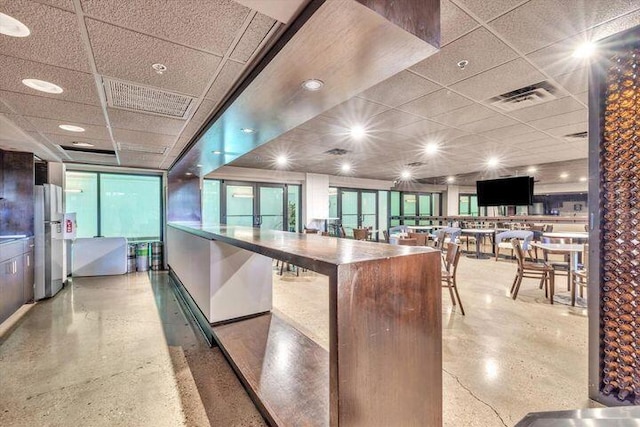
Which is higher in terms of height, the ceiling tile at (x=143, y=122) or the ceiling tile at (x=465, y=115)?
the ceiling tile at (x=465, y=115)

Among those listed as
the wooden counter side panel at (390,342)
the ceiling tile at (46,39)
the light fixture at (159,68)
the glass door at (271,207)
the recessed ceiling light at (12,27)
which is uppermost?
the light fixture at (159,68)

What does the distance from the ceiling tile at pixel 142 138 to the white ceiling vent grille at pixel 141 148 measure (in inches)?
6.1

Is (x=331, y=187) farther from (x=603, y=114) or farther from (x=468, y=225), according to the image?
(x=603, y=114)

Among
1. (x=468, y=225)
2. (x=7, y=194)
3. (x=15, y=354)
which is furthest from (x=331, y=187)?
(x=15, y=354)

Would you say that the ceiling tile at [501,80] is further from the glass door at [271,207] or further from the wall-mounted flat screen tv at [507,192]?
the glass door at [271,207]

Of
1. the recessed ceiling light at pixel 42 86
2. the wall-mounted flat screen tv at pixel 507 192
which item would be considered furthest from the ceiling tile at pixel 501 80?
the wall-mounted flat screen tv at pixel 507 192

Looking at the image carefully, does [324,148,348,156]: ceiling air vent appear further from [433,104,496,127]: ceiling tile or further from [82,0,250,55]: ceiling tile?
[82,0,250,55]: ceiling tile

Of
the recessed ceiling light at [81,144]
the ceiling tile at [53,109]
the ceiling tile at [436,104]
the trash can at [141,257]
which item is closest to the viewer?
the ceiling tile at [53,109]

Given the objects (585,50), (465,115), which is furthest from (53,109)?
(585,50)

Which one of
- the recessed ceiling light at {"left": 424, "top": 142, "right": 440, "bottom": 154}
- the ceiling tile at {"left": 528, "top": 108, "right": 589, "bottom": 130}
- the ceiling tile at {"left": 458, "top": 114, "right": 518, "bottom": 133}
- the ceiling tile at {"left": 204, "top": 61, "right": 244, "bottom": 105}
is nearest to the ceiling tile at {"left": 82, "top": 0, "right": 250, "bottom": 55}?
the ceiling tile at {"left": 204, "top": 61, "right": 244, "bottom": 105}

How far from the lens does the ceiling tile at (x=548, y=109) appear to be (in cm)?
318

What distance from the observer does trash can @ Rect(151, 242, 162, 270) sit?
6.33 meters

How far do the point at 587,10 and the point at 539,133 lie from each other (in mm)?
3279

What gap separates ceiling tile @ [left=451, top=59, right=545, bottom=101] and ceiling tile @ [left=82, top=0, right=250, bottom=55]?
2.08 m
